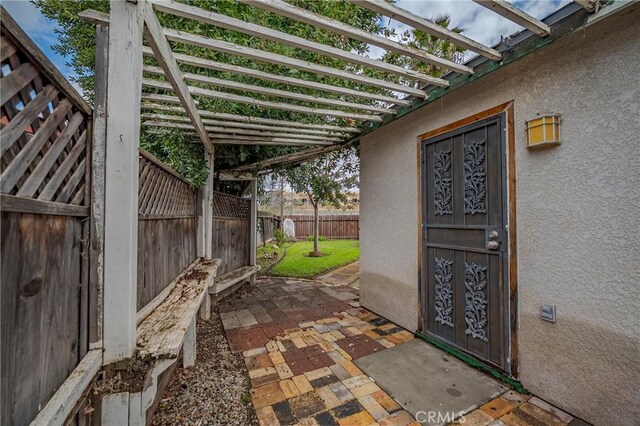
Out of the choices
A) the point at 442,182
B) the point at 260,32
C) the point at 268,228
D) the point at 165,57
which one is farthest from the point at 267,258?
the point at 260,32

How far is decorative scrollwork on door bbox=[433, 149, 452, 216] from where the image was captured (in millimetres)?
2854

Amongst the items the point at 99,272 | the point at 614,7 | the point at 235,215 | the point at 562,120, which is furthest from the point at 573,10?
the point at 235,215

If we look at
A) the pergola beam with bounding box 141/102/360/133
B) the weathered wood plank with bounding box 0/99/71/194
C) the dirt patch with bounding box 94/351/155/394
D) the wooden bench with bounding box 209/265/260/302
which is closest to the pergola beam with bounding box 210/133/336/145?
the pergola beam with bounding box 141/102/360/133

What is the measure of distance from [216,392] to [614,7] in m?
3.81

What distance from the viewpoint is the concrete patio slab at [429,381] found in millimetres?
1989

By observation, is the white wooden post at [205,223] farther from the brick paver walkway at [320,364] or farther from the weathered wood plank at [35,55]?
the weathered wood plank at [35,55]

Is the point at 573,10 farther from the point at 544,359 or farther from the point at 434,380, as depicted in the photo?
the point at 434,380

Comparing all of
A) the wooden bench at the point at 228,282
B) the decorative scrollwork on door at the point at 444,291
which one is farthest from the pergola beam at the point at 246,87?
the wooden bench at the point at 228,282

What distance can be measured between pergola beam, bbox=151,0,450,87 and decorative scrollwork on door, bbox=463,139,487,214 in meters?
0.91

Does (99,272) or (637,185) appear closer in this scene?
(99,272)

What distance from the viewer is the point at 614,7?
5.23 ft

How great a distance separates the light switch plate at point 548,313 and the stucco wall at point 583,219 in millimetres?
40

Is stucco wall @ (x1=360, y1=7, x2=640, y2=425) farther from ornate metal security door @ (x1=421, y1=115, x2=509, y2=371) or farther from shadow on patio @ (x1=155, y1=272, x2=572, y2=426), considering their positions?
shadow on patio @ (x1=155, y1=272, x2=572, y2=426)

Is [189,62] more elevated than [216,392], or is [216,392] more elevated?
[189,62]
